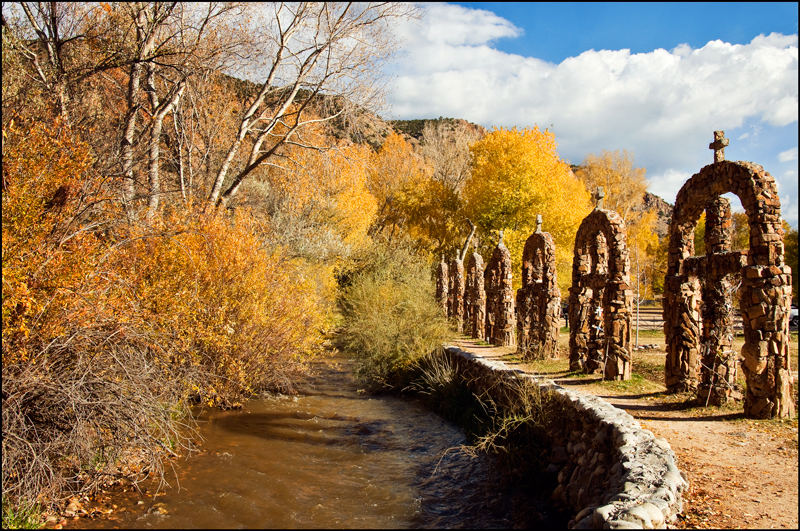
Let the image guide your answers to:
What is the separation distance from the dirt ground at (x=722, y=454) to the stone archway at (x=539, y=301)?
2.33m

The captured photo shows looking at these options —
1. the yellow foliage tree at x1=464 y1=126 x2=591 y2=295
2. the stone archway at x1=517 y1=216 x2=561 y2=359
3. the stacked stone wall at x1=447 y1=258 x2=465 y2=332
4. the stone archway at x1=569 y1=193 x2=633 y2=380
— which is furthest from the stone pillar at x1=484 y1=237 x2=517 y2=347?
the yellow foliage tree at x1=464 y1=126 x2=591 y2=295

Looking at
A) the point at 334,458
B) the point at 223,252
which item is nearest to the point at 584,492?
the point at 334,458

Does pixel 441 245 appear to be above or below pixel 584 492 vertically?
above

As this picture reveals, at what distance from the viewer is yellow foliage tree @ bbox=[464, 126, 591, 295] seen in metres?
25.6

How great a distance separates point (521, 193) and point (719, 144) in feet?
58.4

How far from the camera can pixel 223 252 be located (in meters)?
10.1

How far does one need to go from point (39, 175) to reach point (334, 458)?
5942mm

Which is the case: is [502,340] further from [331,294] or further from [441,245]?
[441,245]

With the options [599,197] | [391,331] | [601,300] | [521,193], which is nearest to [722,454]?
[601,300]

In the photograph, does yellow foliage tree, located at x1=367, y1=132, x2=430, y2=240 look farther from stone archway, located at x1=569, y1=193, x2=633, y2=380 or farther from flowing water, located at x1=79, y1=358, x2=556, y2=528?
flowing water, located at x1=79, y1=358, x2=556, y2=528

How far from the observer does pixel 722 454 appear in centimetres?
598

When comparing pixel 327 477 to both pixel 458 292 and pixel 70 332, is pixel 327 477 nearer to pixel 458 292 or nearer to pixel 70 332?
pixel 70 332

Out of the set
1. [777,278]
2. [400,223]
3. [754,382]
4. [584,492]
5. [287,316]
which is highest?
[400,223]

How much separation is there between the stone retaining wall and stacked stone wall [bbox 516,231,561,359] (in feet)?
13.0
